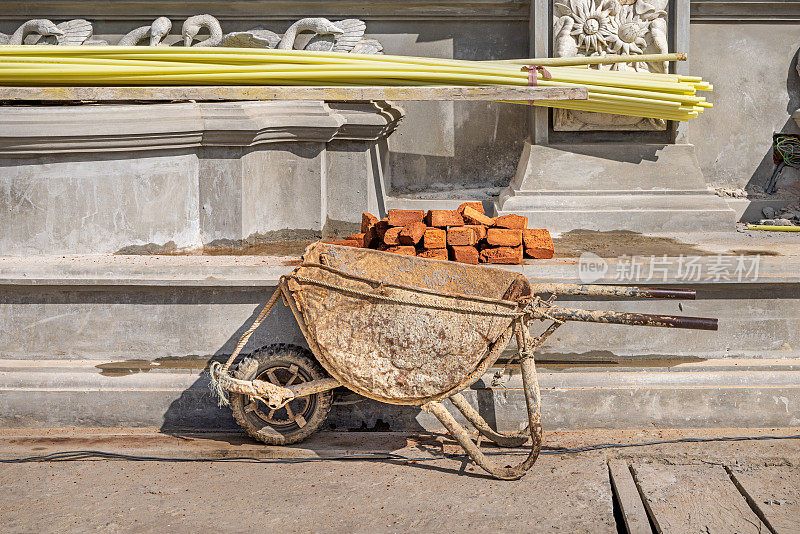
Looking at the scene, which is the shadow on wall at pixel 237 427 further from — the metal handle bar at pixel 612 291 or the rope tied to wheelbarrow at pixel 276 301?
the metal handle bar at pixel 612 291

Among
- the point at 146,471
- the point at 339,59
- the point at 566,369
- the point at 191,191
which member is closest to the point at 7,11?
the point at 191,191

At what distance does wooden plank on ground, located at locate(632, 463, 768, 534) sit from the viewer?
10.5ft

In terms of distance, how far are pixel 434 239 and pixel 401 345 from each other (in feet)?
2.72

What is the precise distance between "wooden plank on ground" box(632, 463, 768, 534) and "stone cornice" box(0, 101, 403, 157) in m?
2.89

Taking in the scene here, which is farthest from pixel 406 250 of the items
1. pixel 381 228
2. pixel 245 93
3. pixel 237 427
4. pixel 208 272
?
pixel 237 427

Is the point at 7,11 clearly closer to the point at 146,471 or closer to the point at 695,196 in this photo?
the point at 146,471

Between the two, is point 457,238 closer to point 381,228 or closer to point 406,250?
point 406,250

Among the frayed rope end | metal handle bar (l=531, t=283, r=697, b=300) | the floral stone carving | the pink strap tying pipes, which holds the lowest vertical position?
the frayed rope end

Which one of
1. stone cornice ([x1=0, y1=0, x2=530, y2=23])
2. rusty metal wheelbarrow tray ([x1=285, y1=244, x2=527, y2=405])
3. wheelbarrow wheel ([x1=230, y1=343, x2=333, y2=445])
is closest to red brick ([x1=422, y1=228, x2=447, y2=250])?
rusty metal wheelbarrow tray ([x1=285, y1=244, x2=527, y2=405])

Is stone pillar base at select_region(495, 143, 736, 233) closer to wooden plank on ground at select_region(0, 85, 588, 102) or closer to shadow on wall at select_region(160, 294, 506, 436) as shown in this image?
wooden plank on ground at select_region(0, 85, 588, 102)

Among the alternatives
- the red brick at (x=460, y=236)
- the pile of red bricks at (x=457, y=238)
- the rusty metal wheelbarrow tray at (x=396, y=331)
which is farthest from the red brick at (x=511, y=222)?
the rusty metal wheelbarrow tray at (x=396, y=331)

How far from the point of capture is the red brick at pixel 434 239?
4.23m

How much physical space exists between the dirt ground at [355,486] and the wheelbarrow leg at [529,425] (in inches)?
2.5

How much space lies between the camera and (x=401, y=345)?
3.59 meters
